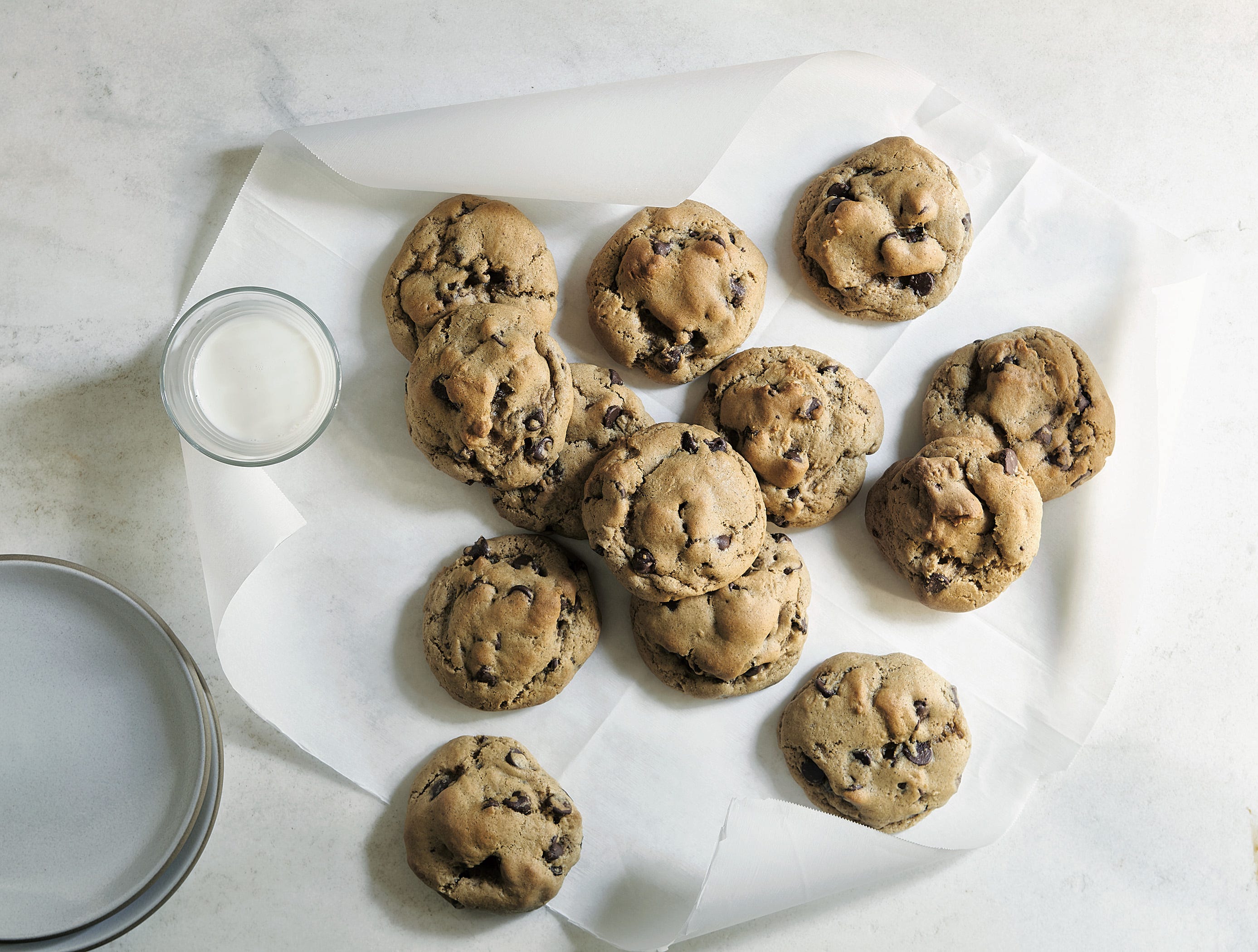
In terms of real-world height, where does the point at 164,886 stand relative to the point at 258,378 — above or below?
below

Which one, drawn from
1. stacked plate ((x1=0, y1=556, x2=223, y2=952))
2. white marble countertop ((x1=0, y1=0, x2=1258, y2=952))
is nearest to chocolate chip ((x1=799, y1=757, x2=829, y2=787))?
white marble countertop ((x1=0, y1=0, x2=1258, y2=952))

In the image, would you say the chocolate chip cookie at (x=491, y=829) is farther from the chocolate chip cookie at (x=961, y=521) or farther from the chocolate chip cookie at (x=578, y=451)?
the chocolate chip cookie at (x=961, y=521)

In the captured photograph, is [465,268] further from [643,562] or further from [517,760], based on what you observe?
[517,760]

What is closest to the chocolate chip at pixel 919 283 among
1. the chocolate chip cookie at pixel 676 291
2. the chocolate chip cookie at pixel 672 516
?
the chocolate chip cookie at pixel 676 291

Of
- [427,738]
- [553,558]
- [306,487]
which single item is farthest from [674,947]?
[306,487]

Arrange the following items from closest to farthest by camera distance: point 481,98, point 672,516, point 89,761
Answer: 1. point 672,516
2. point 89,761
3. point 481,98

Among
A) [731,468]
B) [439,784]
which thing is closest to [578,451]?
[731,468]
